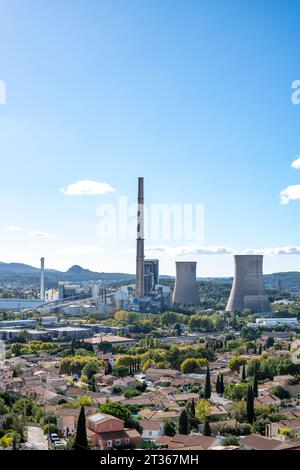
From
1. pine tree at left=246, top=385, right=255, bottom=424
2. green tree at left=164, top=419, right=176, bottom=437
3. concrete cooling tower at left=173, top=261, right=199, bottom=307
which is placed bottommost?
green tree at left=164, top=419, right=176, bottom=437

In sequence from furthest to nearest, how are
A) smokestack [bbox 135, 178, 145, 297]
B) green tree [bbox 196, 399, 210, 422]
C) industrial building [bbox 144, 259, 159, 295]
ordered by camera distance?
industrial building [bbox 144, 259, 159, 295]
smokestack [bbox 135, 178, 145, 297]
green tree [bbox 196, 399, 210, 422]

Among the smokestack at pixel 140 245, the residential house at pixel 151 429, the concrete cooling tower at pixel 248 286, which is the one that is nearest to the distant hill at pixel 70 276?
the smokestack at pixel 140 245

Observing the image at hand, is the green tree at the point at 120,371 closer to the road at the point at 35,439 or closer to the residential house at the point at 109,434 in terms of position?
the road at the point at 35,439

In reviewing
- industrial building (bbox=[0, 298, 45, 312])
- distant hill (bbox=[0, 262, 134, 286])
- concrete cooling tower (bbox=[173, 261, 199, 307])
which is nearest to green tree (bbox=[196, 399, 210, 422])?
concrete cooling tower (bbox=[173, 261, 199, 307])

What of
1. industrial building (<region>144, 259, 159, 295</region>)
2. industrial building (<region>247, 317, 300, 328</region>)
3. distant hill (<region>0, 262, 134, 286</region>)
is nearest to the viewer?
industrial building (<region>247, 317, 300, 328</region>)

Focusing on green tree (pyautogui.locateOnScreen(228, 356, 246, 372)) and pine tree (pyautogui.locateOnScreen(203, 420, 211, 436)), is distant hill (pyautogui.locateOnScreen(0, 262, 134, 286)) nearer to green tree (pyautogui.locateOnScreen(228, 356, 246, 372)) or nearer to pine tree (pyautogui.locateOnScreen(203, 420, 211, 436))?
green tree (pyautogui.locateOnScreen(228, 356, 246, 372))
